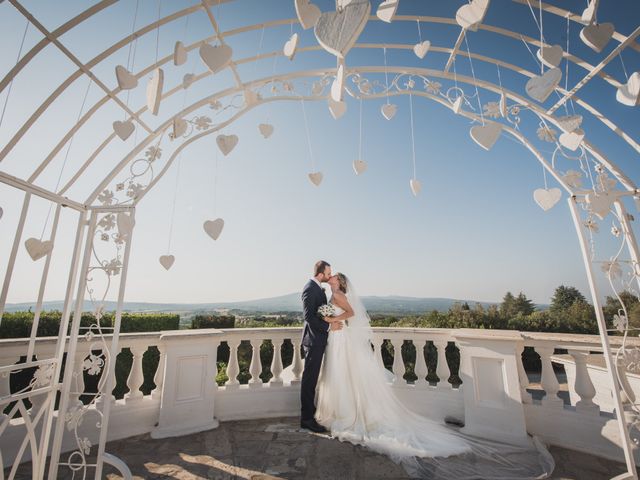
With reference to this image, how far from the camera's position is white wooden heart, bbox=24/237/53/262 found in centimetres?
207

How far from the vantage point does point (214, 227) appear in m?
2.68

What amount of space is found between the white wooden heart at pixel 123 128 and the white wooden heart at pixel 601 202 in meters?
3.53

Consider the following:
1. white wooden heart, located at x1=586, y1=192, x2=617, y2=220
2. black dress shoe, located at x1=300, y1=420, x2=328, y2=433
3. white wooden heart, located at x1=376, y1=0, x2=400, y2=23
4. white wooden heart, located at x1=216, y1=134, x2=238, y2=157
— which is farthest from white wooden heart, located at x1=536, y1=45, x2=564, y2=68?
black dress shoe, located at x1=300, y1=420, x2=328, y2=433

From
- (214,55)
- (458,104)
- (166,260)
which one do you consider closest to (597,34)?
(458,104)

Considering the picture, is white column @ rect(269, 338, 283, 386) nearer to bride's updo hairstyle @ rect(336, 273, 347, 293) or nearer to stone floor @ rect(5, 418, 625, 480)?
stone floor @ rect(5, 418, 625, 480)

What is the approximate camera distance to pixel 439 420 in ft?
11.7

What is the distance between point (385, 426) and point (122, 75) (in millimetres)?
3738

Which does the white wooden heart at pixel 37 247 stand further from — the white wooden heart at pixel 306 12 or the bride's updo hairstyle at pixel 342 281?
the bride's updo hairstyle at pixel 342 281

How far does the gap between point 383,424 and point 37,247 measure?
3.36 meters

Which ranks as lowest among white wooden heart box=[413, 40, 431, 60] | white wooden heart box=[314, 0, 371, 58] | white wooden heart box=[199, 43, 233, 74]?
white wooden heart box=[314, 0, 371, 58]

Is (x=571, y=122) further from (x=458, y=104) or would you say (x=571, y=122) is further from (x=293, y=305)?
(x=293, y=305)

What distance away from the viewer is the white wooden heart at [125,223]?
7.59 feet

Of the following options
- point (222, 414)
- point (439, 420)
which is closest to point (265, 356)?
point (222, 414)

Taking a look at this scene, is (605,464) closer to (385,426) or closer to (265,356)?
(385,426)
